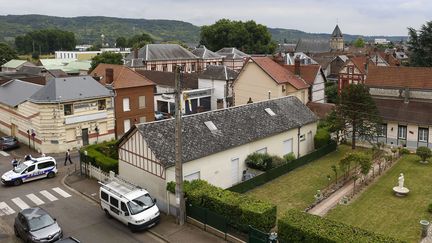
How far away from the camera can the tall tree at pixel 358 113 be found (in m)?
37.4

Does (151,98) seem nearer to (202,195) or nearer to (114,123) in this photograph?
(114,123)

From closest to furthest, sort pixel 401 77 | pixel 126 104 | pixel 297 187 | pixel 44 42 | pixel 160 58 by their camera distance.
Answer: pixel 297 187 < pixel 126 104 < pixel 401 77 < pixel 160 58 < pixel 44 42

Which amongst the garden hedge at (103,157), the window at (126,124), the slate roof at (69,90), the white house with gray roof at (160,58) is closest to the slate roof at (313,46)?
the white house with gray roof at (160,58)

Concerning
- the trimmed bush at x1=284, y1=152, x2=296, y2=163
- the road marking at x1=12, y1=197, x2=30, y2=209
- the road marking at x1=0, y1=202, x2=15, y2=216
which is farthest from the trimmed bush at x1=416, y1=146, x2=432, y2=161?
the road marking at x1=0, y1=202, x2=15, y2=216

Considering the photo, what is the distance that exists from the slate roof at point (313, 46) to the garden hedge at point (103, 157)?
10072cm

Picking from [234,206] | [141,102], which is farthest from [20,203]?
[141,102]

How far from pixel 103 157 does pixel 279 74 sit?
2717 cm

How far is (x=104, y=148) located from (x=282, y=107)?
15.9 meters

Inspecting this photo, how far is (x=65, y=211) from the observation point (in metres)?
24.8

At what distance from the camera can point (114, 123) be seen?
138 feet

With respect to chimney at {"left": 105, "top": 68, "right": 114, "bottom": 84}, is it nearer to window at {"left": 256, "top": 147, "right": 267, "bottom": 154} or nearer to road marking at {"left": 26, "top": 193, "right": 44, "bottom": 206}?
road marking at {"left": 26, "top": 193, "right": 44, "bottom": 206}

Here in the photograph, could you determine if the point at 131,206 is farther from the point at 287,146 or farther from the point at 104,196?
the point at 287,146

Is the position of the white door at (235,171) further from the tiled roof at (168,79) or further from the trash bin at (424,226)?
the tiled roof at (168,79)

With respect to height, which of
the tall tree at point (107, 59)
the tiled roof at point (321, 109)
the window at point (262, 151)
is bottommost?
the window at point (262, 151)
